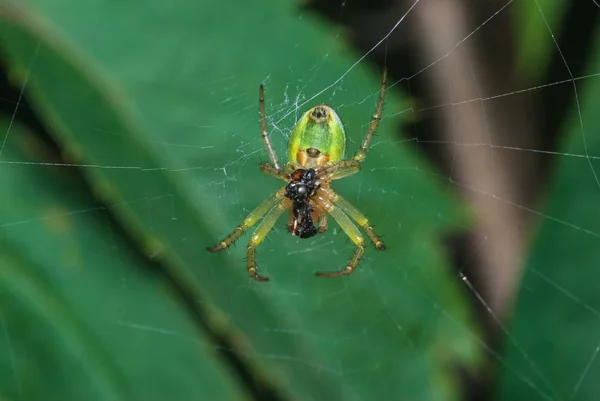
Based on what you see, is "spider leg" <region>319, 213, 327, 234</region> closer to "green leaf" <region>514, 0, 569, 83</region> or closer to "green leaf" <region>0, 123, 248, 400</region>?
"green leaf" <region>0, 123, 248, 400</region>

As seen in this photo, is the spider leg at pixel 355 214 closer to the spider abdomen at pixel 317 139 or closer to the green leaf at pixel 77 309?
the spider abdomen at pixel 317 139

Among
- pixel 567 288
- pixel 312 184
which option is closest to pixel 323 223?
pixel 312 184

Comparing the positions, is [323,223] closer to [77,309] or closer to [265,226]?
[265,226]

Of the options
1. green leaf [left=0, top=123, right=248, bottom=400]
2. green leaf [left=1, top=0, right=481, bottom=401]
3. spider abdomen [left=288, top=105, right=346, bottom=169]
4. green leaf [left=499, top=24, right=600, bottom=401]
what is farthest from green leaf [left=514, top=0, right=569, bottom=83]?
green leaf [left=0, top=123, right=248, bottom=400]

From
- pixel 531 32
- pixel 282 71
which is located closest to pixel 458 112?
pixel 531 32

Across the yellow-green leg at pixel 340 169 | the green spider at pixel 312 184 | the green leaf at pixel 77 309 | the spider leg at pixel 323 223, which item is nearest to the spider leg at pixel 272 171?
the green spider at pixel 312 184

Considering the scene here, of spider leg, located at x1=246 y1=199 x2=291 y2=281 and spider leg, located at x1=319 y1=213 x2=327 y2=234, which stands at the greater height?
spider leg, located at x1=246 y1=199 x2=291 y2=281

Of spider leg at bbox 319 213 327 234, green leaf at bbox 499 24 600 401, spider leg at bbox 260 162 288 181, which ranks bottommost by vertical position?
green leaf at bbox 499 24 600 401
